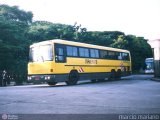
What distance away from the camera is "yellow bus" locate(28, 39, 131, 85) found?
18141 mm

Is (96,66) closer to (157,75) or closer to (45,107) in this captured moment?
(157,75)

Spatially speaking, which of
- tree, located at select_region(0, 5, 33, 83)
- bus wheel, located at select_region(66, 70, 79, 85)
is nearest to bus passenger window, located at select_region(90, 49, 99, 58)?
bus wheel, located at select_region(66, 70, 79, 85)

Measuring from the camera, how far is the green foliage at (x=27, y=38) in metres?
30.0

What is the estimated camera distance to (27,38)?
3650cm

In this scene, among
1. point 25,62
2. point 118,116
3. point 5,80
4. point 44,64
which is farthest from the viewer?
point 25,62

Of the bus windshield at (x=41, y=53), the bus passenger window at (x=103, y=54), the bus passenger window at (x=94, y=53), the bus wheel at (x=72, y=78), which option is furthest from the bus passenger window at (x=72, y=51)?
the bus passenger window at (x=103, y=54)

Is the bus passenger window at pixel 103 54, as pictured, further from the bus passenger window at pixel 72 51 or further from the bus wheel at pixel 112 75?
the bus passenger window at pixel 72 51

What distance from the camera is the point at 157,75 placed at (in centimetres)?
2750

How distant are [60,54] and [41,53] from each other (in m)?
1.24

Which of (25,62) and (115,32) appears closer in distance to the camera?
(25,62)

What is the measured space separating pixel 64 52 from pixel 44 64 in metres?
1.71

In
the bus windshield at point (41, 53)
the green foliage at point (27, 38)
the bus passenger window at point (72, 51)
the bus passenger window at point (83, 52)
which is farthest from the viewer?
the green foliage at point (27, 38)

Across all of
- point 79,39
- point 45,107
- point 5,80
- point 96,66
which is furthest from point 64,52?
point 79,39

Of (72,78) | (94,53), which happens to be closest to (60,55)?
(72,78)
